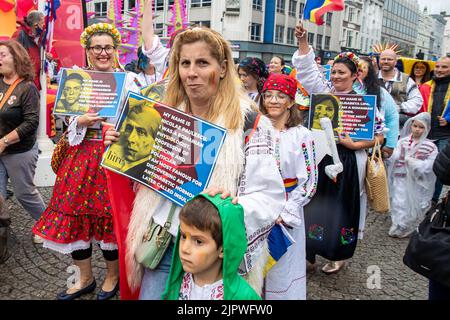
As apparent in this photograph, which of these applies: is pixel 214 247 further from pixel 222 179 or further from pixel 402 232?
pixel 402 232

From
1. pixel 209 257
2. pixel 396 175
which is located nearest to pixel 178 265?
pixel 209 257

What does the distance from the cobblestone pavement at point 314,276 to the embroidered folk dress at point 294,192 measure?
720mm

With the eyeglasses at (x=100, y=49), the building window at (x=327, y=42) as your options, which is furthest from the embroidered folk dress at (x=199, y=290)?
the building window at (x=327, y=42)

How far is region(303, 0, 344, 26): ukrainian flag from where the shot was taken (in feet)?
11.3

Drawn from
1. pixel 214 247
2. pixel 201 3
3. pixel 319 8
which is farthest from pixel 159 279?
pixel 201 3

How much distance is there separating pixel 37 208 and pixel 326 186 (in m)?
2.91

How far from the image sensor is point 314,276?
3.89 m

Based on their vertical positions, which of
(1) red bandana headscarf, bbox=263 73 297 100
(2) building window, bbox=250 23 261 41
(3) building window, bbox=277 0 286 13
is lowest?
(1) red bandana headscarf, bbox=263 73 297 100

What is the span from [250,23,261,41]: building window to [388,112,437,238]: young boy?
38446 mm

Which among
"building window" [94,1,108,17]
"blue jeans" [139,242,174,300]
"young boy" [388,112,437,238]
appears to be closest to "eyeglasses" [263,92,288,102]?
"blue jeans" [139,242,174,300]

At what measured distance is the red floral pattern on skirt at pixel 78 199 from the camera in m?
2.98

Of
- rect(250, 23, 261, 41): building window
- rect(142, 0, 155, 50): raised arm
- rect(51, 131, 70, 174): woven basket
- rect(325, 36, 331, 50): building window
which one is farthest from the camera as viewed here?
rect(325, 36, 331, 50): building window

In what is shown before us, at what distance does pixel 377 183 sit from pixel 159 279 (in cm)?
250

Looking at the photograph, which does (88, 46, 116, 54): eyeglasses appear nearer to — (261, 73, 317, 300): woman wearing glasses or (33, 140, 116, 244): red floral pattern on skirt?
(33, 140, 116, 244): red floral pattern on skirt
